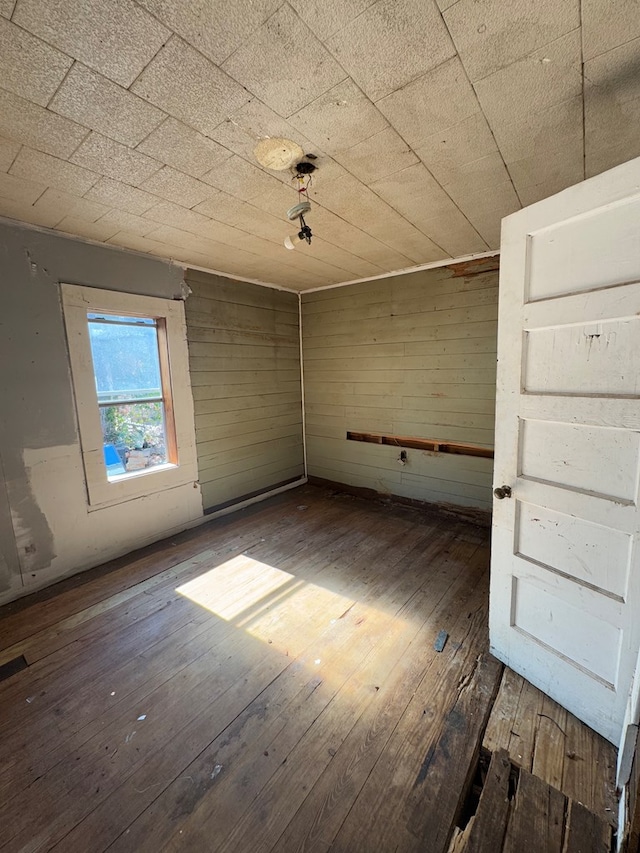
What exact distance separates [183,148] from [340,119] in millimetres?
713

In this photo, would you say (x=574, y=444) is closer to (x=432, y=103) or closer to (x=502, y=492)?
(x=502, y=492)

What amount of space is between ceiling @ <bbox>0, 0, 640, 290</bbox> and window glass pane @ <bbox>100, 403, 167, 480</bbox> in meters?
1.43

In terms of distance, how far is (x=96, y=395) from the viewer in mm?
2734

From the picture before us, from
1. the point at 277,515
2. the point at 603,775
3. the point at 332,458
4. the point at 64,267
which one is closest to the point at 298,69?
the point at 64,267

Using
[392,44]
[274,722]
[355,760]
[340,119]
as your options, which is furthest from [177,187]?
[355,760]

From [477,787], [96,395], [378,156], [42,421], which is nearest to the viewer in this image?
[477,787]

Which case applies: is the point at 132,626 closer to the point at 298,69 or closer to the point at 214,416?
the point at 214,416

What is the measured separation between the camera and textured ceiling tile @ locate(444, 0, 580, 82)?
0.98 meters

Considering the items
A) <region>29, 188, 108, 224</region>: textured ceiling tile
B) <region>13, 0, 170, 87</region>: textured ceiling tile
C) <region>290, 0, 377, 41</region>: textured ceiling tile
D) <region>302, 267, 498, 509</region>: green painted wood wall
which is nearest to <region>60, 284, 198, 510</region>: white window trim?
<region>29, 188, 108, 224</region>: textured ceiling tile

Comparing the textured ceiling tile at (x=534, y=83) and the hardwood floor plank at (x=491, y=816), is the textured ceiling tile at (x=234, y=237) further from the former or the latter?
the hardwood floor plank at (x=491, y=816)

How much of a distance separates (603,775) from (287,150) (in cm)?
282

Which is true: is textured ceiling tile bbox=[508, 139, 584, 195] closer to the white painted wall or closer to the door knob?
the door knob

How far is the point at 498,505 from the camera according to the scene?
170 centimetres

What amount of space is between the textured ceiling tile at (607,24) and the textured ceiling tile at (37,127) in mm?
1803
